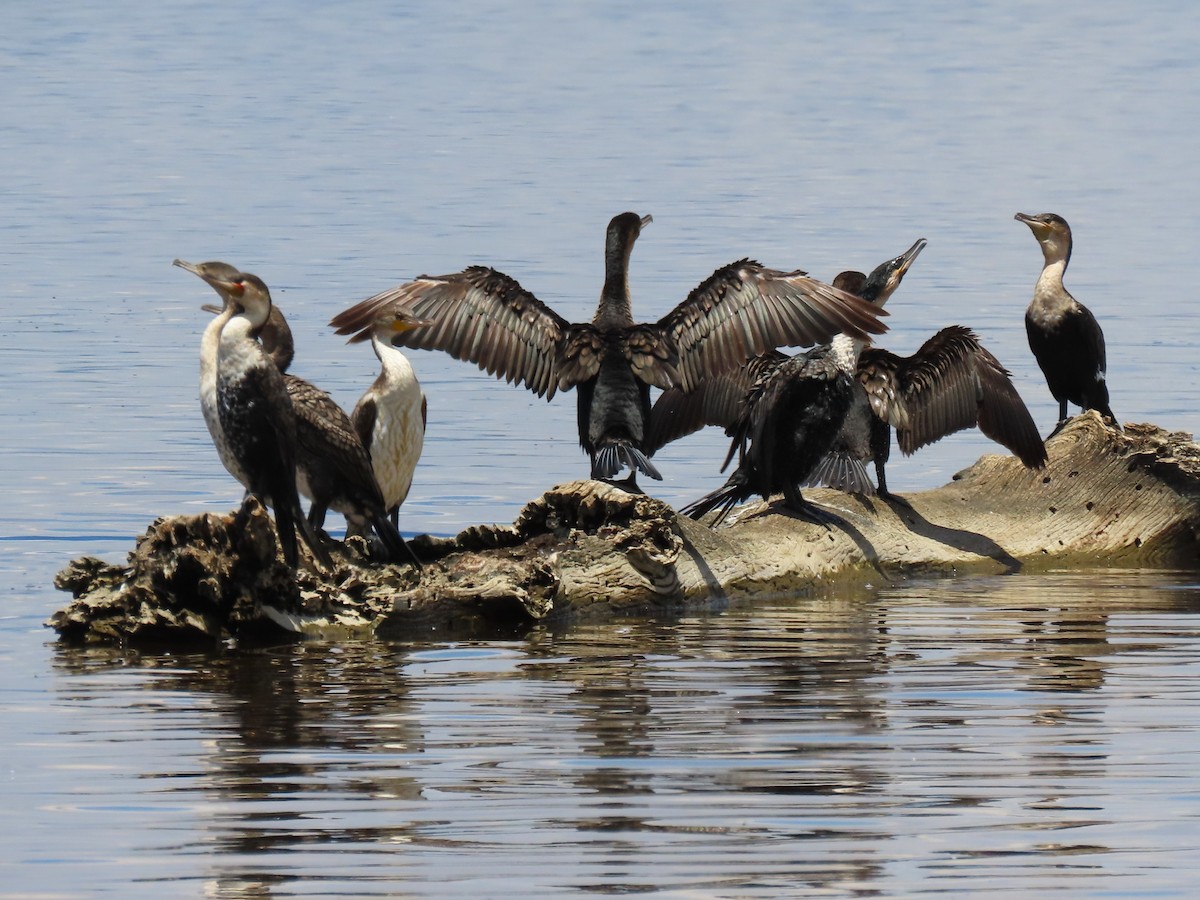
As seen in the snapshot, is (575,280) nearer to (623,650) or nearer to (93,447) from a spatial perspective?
(93,447)

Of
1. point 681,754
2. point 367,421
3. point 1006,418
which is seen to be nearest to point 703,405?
point 1006,418

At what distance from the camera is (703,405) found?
12.0 meters

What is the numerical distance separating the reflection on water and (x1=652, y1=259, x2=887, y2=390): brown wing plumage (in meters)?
1.48

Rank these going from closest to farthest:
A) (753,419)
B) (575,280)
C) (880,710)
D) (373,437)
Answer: (880,710), (373,437), (753,419), (575,280)

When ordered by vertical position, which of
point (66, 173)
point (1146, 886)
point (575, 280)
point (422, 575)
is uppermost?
point (66, 173)

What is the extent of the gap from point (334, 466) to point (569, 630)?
1.09 m

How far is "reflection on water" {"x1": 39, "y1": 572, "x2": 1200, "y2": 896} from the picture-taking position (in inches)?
250

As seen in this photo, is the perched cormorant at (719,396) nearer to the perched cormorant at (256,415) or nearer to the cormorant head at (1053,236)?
the cormorant head at (1053,236)

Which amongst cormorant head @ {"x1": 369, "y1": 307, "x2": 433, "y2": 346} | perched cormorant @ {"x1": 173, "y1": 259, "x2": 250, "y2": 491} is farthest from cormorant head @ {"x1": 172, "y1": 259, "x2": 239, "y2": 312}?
cormorant head @ {"x1": 369, "y1": 307, "x2": 433, "y2": 346}

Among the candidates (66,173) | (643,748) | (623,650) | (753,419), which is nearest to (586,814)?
(643,748)

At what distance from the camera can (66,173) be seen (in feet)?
94.8

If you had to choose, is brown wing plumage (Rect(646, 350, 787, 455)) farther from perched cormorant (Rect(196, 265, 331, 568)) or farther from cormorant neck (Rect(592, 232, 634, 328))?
perched cormorant (Rect(196, 265, 331, 568))

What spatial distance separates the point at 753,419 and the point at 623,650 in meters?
2.04

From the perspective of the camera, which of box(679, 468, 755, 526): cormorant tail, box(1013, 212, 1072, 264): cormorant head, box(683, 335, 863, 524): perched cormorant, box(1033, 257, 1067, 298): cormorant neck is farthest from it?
box(1013, 212, 1072, 264): cormorant head
